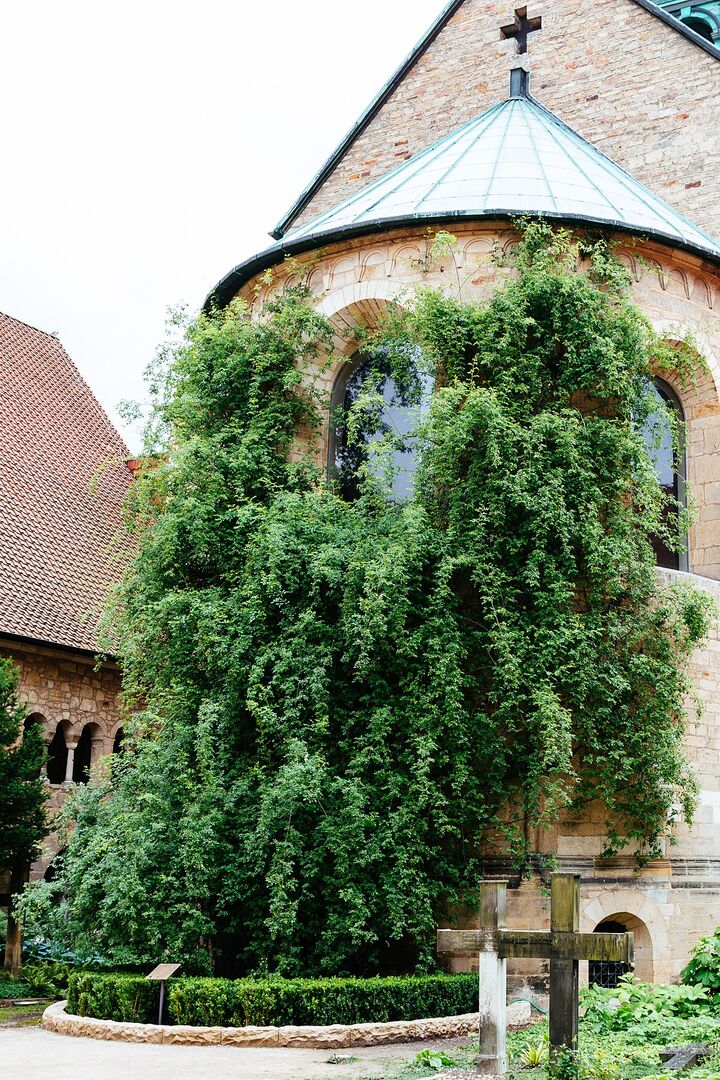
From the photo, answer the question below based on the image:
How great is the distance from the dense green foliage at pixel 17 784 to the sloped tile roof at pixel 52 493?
197 cm

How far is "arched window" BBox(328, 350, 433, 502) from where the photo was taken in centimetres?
1365

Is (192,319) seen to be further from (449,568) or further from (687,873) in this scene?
(687,873)

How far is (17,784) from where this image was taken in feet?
49.8

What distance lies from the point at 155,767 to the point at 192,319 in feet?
19.3

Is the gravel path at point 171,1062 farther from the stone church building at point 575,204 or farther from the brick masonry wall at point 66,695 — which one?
the brick masonry wall at point 66,695

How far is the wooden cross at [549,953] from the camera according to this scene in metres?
7.57

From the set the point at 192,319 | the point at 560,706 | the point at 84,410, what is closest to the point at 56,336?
the point at 84,410

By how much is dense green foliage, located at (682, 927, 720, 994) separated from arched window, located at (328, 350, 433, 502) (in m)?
5.63

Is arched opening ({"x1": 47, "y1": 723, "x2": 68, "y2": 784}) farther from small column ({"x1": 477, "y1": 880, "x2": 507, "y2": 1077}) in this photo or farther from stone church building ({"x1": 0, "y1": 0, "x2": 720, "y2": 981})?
small column ({"x1": 477, "y1": 880, "x2": 507, "y2": 1077})

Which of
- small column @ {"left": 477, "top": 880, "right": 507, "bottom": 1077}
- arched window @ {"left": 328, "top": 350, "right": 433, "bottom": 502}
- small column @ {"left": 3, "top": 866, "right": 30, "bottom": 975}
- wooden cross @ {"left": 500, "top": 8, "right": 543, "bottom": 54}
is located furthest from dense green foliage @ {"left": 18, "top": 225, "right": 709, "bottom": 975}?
wooden cross @ {"left": 500, "top": 8, "right": 543, "bottom": 54}

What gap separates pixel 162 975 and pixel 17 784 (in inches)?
226

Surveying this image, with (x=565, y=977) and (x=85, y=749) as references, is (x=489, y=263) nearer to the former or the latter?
(x=565, y=977)

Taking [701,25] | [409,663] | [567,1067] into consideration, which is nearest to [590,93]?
[701,25]

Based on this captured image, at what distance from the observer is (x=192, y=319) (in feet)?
49.5
